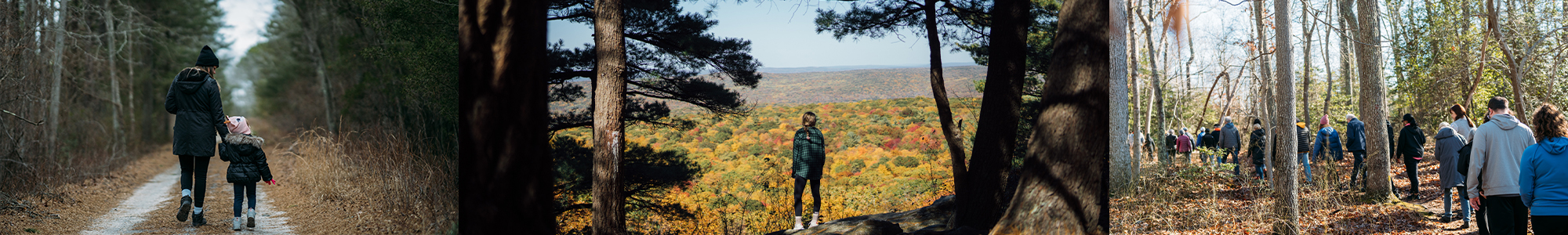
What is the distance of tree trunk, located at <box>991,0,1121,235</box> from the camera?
388 centimetres

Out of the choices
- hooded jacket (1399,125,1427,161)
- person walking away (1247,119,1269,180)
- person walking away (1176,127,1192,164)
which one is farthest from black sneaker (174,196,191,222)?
person walking away (1176,127,1192,164)

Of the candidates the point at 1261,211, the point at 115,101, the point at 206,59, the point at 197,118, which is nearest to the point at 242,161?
the point at 197,118

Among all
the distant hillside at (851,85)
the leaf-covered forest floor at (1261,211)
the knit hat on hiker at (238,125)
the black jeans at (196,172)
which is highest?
the distant hillside at (851,85)

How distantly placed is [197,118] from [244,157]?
0.37 m

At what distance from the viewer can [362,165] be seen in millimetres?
6496

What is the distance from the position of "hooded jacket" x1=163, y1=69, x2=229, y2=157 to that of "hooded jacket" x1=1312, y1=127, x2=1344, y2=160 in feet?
37.9

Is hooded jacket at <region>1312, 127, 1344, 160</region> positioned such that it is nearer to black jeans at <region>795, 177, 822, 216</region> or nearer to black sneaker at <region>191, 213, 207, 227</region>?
black jeans at <region>795, 177, 822, 216</region>

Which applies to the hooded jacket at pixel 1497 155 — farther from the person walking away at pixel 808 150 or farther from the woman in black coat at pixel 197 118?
the woman in black coat at pixel 197 118

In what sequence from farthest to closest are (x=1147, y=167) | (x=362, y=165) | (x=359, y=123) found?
(x=359, y=123), (x=1147, y=167), (x=362, y=165)

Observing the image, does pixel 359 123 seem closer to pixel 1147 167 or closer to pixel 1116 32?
pixel 1116 32

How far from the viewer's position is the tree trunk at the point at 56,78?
8164mm

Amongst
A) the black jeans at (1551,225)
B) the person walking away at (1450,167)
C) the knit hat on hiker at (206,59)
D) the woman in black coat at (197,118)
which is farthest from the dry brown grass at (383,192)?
the person walking away at (1450,167)

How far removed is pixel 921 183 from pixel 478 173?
21.3 ft

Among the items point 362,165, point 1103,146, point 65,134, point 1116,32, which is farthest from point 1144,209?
point 65,134
